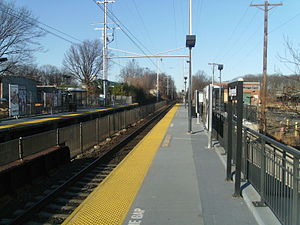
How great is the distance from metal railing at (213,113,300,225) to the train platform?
0.47 m

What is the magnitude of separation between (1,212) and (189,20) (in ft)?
47.0

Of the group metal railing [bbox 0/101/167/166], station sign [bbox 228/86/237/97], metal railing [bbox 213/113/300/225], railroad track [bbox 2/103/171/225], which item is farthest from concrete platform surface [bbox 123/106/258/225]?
metal railing [bbox 0/101/167/166]

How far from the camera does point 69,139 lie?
1148 centimetres

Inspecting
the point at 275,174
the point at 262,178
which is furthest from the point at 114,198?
the point at 275,174

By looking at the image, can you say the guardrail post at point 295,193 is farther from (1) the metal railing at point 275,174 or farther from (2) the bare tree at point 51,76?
(2) the bare tree at point 51,76

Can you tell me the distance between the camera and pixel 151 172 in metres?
7.98

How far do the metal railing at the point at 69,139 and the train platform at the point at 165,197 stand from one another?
8.34 ft

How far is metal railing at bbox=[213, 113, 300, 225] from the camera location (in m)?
3.54

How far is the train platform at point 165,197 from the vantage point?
485cm

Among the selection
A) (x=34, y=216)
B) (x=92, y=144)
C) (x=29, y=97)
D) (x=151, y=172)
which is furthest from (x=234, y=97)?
(x=29, y=97)

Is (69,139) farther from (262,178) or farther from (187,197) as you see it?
(262,178)

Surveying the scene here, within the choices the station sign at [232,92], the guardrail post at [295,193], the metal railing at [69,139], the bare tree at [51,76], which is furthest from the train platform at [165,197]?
the bare tree at [51,76]

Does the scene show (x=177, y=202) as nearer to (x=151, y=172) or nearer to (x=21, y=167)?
(x=151, y=172)

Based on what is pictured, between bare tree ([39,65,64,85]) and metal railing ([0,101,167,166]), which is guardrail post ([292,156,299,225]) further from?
bare tree ([39,65,64,85])
